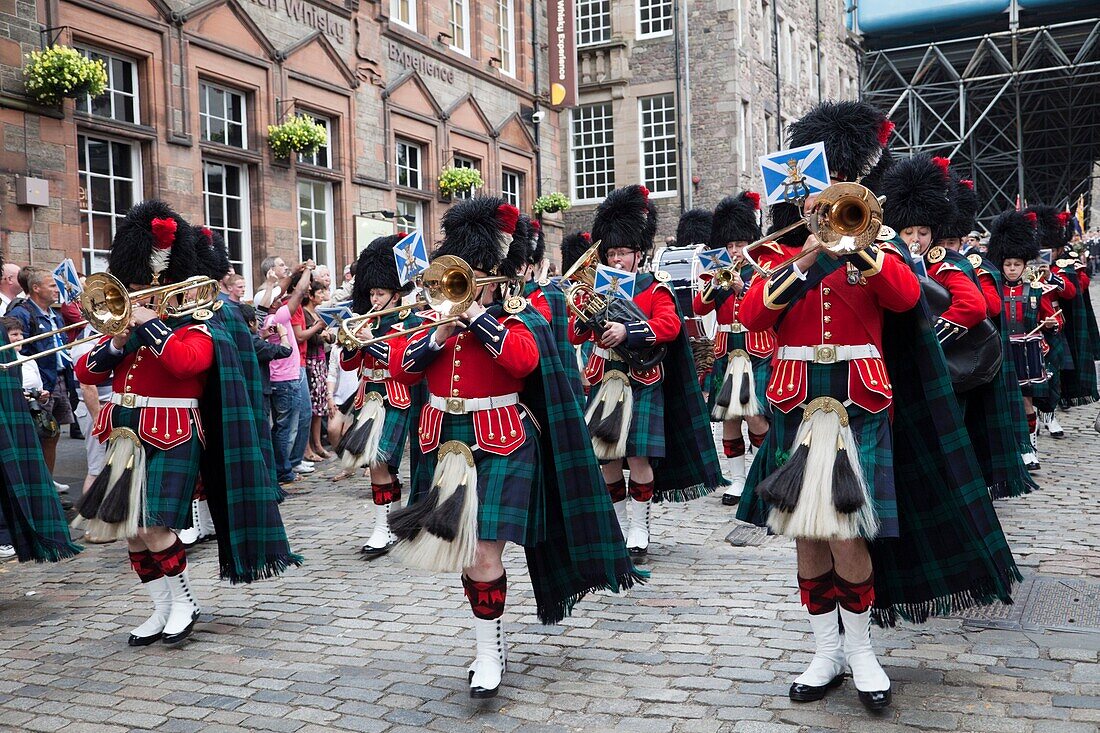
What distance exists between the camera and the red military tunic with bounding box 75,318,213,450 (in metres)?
5.32

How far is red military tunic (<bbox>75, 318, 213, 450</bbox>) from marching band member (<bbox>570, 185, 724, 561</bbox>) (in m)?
2.24

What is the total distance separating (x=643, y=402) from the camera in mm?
6750

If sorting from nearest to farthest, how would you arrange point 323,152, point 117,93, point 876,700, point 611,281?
point 876,700
point 611,281
point 117,93
point 323,152

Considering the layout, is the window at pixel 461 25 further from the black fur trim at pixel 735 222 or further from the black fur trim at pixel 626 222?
the black fur trim at pixel 626 222

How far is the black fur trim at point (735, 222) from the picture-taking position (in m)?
9.18

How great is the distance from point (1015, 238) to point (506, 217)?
23.1 ft

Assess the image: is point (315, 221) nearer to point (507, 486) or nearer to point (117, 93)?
point (117, 93)

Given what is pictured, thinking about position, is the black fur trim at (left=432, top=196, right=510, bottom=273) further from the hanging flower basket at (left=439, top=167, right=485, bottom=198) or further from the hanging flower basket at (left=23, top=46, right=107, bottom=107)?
the hanging flower basket at (left=439, top=167, right=485, bottom=198)

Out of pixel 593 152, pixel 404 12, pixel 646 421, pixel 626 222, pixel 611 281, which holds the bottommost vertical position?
pixel 646 421

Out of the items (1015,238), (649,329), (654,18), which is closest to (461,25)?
(654,18)

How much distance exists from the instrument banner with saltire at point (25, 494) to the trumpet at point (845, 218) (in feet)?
15.0

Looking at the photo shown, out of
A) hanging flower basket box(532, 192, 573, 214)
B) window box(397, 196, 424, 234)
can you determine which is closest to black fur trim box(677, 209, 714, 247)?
window box(397, 196, 424, 234)

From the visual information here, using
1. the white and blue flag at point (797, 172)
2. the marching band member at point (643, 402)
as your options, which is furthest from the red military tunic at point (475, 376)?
the marching band member at point (643, 402)

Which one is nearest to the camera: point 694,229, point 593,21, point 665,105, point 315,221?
point 694,229
